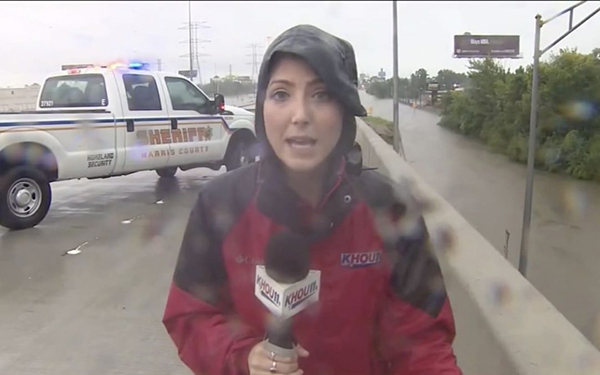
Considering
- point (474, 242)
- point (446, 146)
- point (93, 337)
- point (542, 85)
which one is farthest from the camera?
point (446, 146)

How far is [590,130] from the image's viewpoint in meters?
4.66

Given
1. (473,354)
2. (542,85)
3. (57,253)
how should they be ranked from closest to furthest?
(473,354) → (542,85) → (57,253)

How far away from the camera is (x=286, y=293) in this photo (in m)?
1.24

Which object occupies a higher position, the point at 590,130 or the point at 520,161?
the point at 590,130

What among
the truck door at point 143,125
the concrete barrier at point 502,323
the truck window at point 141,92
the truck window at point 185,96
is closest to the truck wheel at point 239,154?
the truck window at point 185,96

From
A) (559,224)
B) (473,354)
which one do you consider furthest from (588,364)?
(559,224)

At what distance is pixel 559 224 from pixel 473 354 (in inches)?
205

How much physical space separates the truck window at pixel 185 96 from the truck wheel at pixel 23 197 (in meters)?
2.95

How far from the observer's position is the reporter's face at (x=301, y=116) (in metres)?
1.58

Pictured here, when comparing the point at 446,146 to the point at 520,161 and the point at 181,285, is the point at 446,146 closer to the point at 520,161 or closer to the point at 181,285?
the point at 520,161

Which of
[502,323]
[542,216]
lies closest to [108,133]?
[542,216]

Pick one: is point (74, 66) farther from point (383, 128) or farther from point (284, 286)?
point (383, 128)

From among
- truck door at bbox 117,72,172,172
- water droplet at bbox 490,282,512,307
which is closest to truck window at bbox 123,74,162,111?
truck door at bbox 117,72,172,172

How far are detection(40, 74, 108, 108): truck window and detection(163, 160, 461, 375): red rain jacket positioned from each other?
779 centimetres
